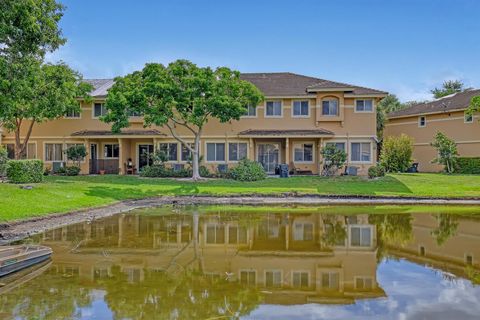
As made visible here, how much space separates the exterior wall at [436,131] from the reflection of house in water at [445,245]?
22892 millimetres

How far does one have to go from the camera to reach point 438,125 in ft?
131

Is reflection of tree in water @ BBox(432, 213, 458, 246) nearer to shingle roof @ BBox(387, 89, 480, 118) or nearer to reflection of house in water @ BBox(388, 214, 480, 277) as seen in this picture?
reflection of house in water @ BBox(388, 214, 480, 277)

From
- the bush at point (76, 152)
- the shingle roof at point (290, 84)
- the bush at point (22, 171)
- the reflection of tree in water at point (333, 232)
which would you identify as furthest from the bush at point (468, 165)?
the bush at point (22, 171)

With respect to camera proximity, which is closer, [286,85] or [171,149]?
[171,149]

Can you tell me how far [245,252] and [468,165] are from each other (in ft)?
98.9

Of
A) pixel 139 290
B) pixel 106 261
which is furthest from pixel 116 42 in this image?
pixel 139 290

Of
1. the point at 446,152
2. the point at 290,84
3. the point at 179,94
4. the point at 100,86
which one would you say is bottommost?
the point at 446,152

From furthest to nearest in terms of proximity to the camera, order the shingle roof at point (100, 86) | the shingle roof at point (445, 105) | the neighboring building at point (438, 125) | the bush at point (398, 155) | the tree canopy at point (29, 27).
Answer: the shingle roof at point (445, 105) → the neighboring building at point (438, 125) → the bush at point (398, 155) → the shingle roof at point (100, 86) → the tree canopy at point (29, 27)

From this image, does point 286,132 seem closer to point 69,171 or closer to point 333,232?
point 69,171

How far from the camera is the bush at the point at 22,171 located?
2452 centimetres

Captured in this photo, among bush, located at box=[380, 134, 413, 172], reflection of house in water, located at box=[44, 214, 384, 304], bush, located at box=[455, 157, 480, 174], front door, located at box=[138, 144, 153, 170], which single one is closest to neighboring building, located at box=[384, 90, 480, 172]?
bush, located at box=[455, 157, 480, 174]

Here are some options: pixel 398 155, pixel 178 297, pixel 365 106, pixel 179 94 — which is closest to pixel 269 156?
pixel 365 106

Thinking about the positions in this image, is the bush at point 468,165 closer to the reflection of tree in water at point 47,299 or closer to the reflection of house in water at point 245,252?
the reflection of house in water at point 245,252

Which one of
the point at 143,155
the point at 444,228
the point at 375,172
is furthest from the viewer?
the point at 143,155
